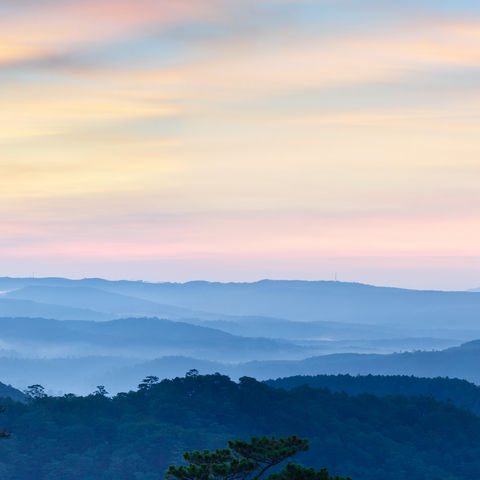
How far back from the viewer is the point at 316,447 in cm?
19375

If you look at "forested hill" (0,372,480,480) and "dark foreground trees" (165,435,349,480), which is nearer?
"dark foreground trees" (165,435,349,480)

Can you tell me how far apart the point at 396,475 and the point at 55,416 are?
63.5m

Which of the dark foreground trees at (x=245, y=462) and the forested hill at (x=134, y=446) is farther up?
the dark foreground trees at (x=245, y=462)

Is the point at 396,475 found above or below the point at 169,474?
below

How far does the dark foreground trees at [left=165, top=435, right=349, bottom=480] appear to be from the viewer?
163 feet

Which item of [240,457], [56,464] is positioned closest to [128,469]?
[56,464]

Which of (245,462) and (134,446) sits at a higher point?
(245,462)

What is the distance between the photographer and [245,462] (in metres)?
50.2

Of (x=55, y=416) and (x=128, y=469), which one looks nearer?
(x=128, y=469)

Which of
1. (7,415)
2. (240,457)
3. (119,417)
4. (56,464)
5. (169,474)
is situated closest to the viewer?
(169,474)

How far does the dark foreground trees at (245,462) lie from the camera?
49719 millimetres

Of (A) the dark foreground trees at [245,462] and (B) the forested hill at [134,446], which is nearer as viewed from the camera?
(A) the dark foreground trees at [245,462]

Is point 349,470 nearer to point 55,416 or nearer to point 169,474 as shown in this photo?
point 55,416

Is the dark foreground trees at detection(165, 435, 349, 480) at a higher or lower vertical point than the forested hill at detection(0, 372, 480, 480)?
higher
